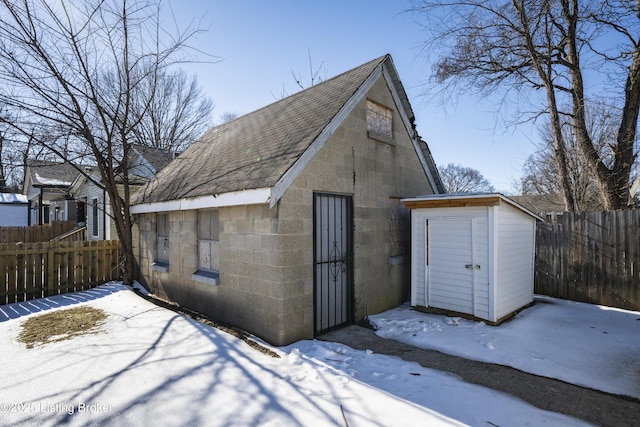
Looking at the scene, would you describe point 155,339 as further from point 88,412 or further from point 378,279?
point 378,279

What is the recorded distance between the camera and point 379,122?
24.8 feet

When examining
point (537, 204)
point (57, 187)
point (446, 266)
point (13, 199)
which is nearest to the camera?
point (446, 266)

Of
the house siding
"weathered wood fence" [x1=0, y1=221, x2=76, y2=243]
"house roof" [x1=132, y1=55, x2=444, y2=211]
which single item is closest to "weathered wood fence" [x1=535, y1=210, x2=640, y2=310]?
the house siding

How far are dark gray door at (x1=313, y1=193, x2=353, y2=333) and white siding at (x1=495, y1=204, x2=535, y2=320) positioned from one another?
2.85m

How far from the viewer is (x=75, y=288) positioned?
28.9ft

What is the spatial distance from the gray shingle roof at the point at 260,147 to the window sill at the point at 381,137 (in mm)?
1016

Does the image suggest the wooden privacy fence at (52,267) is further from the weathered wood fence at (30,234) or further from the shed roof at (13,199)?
the shed roof at (13,199)

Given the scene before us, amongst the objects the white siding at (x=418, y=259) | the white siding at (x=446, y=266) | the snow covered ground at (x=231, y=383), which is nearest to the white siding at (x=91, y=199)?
the snow covered ground at (x=231, y=383)

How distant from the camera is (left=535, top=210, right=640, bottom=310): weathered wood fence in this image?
7.39 meters

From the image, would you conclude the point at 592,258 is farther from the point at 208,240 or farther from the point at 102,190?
the point at 102,190

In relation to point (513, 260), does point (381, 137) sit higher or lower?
higher

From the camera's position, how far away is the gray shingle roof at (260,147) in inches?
220

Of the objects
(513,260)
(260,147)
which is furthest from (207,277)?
(513,260)

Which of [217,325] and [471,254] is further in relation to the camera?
[471,254]
